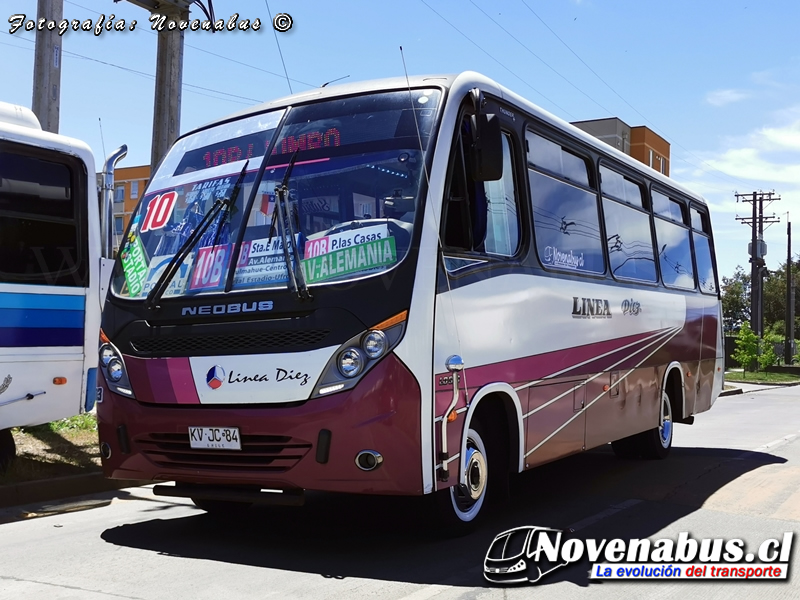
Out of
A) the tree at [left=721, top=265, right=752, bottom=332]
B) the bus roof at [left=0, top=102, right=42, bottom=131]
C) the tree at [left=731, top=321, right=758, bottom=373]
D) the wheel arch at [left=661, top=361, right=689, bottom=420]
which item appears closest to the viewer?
the bus roof at [left=0, top=102, right=42, bottom=131]

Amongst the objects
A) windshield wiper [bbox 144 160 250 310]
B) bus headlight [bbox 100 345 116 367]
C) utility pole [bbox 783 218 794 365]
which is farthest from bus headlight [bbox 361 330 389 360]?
utility pole [bbox 783 218 794 365]

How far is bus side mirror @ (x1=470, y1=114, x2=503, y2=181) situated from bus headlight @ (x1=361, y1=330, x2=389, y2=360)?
1324 mm

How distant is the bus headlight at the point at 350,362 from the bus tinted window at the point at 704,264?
837 centimetres

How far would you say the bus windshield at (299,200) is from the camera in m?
5.74

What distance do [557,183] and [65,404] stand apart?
483 centimetres

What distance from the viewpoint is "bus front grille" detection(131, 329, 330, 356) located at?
18.2 feet

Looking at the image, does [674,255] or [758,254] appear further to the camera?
[758,254]

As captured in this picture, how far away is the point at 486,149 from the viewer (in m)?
6.00

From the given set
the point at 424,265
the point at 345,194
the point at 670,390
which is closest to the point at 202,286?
the point at 345,194

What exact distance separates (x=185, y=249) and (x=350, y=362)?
1512 millimetres

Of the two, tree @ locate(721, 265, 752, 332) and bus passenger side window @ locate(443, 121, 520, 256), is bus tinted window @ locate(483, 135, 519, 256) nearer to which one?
bus passenger side window @ locate(443, 121, 520, 256)

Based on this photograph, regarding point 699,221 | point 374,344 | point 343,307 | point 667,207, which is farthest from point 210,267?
point 699,221
